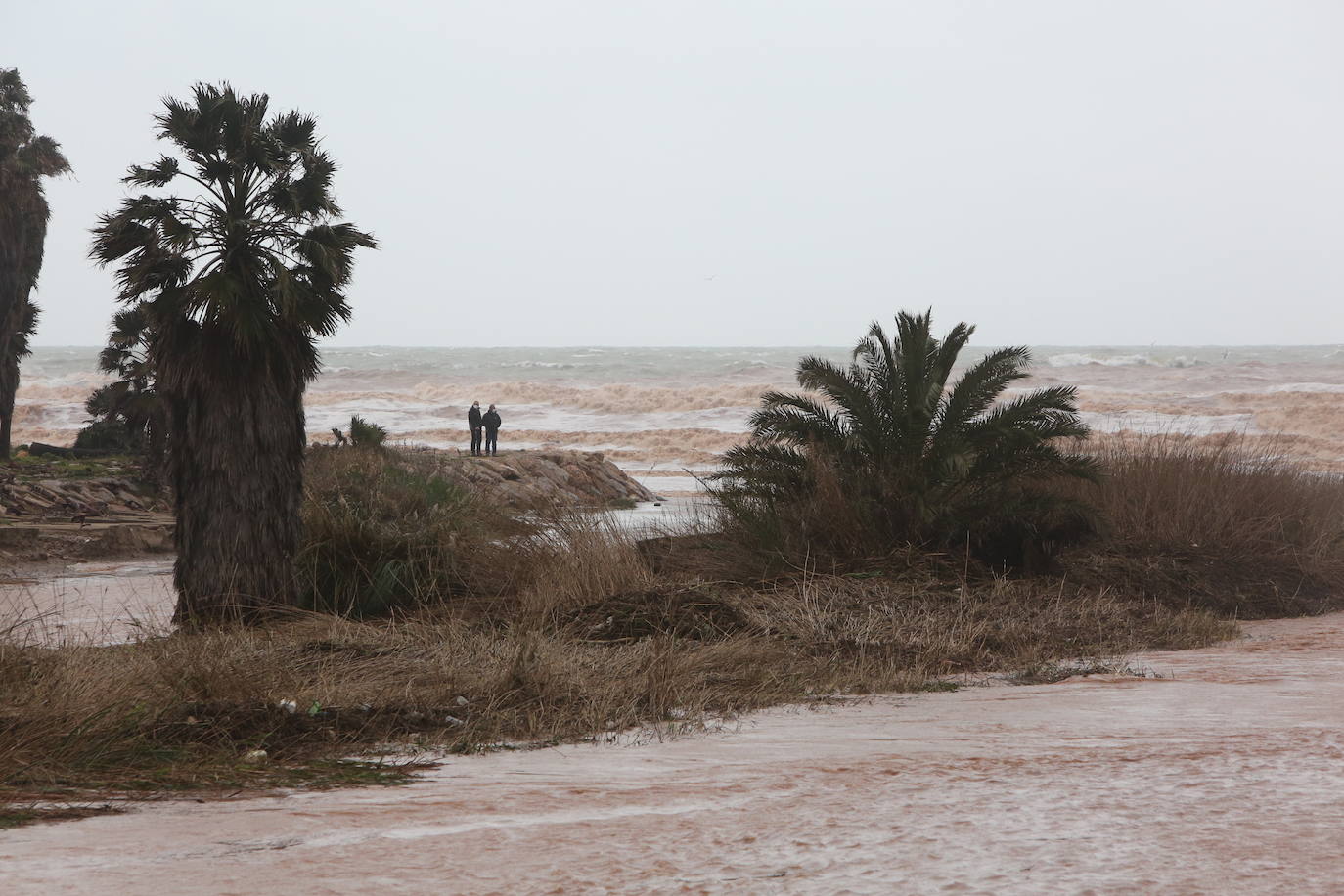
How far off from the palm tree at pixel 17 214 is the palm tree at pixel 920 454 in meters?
23.1

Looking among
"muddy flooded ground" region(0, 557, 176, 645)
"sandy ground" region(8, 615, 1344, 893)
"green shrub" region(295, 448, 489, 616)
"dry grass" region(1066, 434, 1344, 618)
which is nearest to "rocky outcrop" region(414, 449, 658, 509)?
"muddy flooded ground" region(0, 557, 176, 645)

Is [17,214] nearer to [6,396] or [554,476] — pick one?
[6,396]

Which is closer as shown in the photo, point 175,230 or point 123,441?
point 175,230

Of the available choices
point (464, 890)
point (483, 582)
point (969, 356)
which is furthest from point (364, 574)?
point (969, 356)

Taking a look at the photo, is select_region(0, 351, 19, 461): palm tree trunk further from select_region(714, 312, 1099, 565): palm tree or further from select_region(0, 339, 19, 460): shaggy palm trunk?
select_region(714, 312, 1099, 565): palm tree

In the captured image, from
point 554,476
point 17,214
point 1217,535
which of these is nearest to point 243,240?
point 1217,535

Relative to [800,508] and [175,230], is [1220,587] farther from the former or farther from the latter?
[175,230]

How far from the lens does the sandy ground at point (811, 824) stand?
230 cm

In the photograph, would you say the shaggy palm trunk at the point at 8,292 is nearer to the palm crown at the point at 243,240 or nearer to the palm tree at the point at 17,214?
the palm tree at the point at 17,214

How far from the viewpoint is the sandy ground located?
90.7 inches

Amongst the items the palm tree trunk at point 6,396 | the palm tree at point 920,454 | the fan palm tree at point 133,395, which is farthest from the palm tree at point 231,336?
the palm tree trunk at point 6,396

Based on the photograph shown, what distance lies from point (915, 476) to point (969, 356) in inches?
3289

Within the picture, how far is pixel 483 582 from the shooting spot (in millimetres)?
11219

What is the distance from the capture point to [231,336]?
1053 cm
